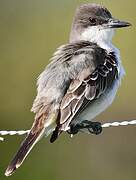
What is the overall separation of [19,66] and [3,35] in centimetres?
91

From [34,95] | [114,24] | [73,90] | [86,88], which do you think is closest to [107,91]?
[86,88]

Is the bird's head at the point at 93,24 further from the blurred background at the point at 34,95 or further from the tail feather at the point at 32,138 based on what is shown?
the blurred background at the point at 34,95

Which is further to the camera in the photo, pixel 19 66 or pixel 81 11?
pixel 19 66

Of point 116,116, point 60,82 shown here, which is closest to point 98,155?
point 116,116

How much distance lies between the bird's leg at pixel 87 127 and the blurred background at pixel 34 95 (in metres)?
2.67

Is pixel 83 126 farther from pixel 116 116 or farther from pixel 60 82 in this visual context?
pixel 116 116

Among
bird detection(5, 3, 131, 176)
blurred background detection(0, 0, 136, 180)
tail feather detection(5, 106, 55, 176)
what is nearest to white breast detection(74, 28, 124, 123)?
bird detection(5, 3, 131, 176)

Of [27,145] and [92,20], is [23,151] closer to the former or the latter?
[27,145]

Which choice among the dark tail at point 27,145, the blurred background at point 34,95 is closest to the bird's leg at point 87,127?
the dark tail at point 27,145

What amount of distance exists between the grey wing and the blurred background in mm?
2733

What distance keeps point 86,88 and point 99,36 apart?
87 cm

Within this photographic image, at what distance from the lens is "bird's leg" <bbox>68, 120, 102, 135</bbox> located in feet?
28.9

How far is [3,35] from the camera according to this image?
619 inches

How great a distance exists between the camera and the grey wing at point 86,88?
8523 millimetres
